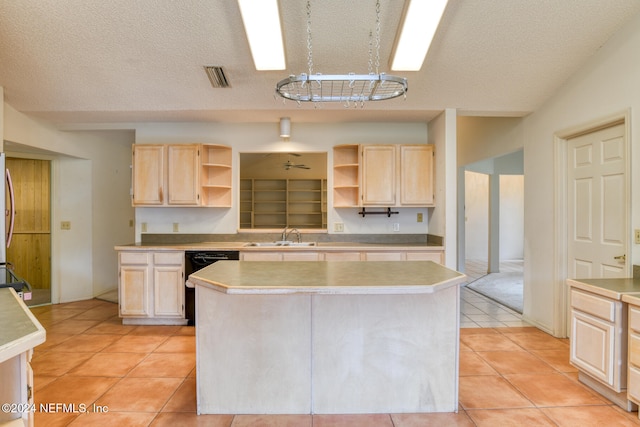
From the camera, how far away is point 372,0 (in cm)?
261

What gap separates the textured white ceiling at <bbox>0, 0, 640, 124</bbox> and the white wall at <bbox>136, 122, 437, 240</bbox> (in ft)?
1.62

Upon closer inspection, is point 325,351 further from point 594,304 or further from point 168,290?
point 168,290

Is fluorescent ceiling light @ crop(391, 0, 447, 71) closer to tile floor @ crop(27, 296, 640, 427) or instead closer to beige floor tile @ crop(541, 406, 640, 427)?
tile floor @ crop(27, 296, 640, 427)

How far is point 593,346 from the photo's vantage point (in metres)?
2.40

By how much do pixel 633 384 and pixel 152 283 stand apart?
4.10 metres

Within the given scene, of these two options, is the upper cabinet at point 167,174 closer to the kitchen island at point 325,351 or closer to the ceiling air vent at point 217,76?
the ceiling air vent at point 217,76

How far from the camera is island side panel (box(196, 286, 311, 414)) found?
2.19 m

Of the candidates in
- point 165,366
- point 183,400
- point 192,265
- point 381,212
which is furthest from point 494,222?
point 183,400

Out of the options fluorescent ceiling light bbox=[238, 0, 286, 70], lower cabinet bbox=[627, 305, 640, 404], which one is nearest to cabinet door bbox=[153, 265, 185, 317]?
fluorescent ceiling light bbox=[238, 0, 286, 70]

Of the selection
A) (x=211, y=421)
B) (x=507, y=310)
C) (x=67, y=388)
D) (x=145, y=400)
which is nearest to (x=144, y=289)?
(x=67, y=388)

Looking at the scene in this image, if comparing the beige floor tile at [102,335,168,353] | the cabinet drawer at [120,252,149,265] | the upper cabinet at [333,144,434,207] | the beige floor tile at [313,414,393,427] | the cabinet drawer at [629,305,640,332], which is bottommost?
the beige floor tile at [102,335,168,353]

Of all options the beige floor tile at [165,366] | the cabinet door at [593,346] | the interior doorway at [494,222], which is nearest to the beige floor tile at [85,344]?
the beige floor tile at [165,366]

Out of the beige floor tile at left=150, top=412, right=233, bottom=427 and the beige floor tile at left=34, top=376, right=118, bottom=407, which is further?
the beige floor tile at left=34, top=376, right=118, bottom=407

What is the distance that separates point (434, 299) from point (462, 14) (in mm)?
2115
